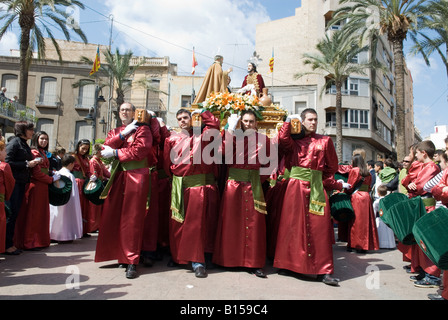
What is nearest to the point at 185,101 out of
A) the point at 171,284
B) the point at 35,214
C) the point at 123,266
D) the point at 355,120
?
the point at 355,120

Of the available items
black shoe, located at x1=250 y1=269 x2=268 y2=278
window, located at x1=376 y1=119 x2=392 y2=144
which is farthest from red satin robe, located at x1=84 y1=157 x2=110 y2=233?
window, located at x1=376 y1=119 x2=392 y2=144

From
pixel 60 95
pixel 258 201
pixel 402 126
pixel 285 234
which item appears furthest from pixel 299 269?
pixel 60 95

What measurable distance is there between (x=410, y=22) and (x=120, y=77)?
1932cm

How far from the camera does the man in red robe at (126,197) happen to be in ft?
14.6

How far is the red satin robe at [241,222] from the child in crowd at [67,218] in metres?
3.68

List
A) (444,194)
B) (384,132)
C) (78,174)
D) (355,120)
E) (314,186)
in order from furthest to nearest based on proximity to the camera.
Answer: (384,132), (355,120), (78,174), (314,186), (444,194)

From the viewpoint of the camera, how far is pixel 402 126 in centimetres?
1515

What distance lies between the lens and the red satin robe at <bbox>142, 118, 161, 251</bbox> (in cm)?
494

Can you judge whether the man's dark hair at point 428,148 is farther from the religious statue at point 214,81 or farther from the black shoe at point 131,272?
the religious statue at point 214,81

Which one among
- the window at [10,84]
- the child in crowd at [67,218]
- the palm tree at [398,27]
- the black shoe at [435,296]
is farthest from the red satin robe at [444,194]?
the window at [10,84]

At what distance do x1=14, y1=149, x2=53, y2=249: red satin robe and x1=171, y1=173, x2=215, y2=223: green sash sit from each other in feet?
9.13

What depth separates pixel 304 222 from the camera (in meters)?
4.46

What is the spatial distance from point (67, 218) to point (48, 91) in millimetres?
30818

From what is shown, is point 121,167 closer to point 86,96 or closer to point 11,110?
point 11,110
